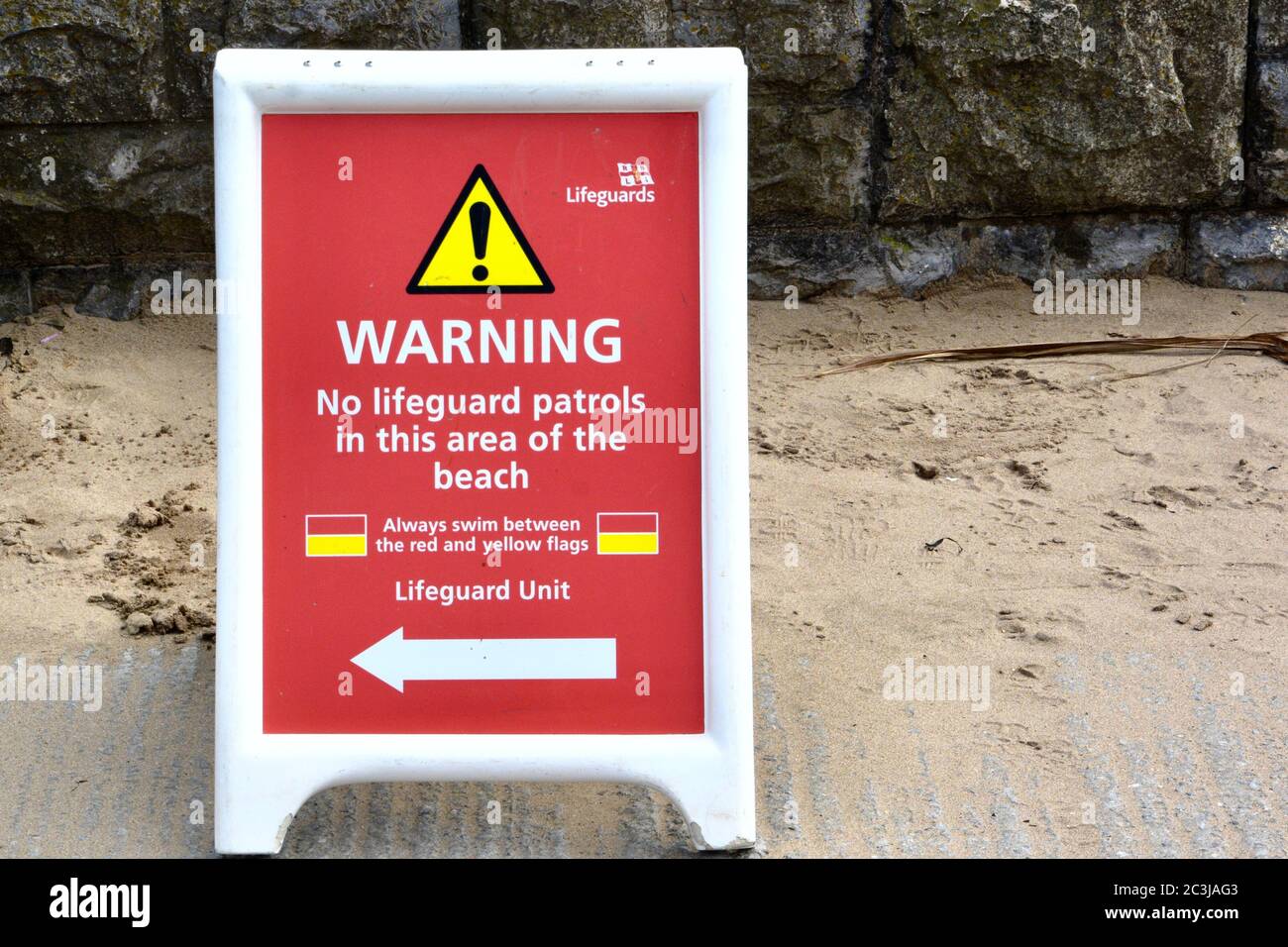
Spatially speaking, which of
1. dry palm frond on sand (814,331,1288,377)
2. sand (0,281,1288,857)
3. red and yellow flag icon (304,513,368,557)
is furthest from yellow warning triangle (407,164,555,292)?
dry palm frond on sand (814,331,1288,377)

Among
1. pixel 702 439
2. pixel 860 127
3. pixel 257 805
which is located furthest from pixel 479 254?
pixel 860 127

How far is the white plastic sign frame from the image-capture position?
7.68ft

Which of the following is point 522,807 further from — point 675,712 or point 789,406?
point 789,406

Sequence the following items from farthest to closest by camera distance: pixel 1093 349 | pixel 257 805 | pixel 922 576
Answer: pixel 1093 349 → pixel 922 576 → pixel 257 805

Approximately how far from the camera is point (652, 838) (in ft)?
8.30

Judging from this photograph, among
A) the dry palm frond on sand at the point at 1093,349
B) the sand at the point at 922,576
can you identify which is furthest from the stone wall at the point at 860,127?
the dry palm frond on sand at the point at 1093,349

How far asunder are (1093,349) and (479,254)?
2932 millimetres

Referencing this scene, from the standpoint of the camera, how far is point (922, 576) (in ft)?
11.0

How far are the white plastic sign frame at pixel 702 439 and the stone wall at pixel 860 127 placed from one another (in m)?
2.54

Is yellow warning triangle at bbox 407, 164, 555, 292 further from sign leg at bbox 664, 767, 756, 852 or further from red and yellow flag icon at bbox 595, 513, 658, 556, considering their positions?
sign leg at bbox 664, 767, 756, 852

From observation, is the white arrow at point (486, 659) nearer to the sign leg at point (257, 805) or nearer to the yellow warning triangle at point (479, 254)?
the sign leg at point (257, 805)

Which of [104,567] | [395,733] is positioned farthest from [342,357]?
[104,567]

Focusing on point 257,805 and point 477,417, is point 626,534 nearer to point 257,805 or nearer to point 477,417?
point 477,417

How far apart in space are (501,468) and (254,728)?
66 centimetres
